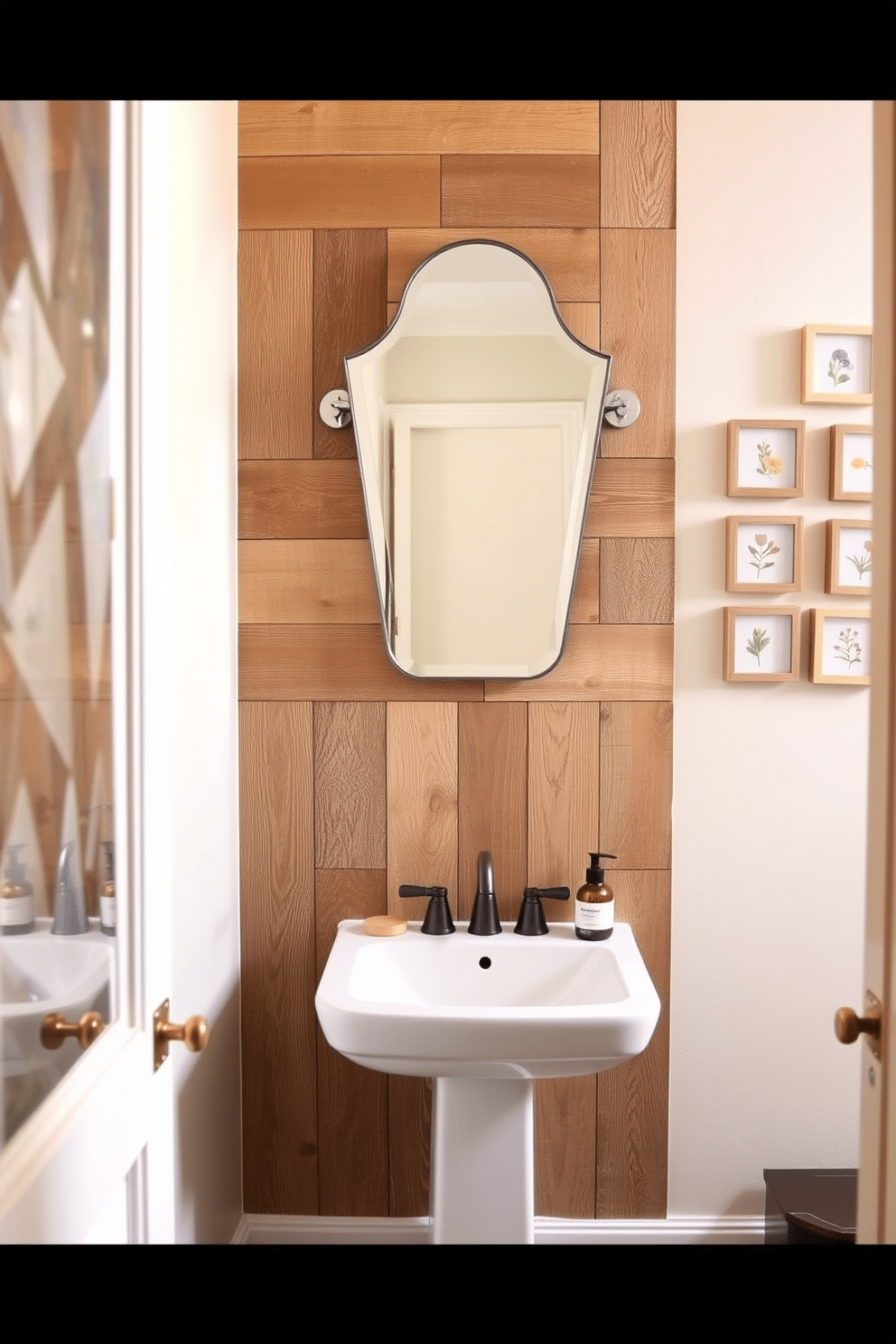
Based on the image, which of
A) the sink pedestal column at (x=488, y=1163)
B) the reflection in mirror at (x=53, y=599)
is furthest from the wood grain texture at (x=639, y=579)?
the reflection in mirror at (x=53, y=599)

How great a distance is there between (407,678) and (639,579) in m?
0.47

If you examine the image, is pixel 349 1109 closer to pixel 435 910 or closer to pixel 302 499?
pixel 435 910

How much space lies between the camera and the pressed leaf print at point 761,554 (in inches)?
69.8

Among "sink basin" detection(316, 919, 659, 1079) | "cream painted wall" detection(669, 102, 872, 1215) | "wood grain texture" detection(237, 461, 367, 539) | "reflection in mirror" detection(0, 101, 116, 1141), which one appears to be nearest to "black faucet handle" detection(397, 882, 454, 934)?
"sink basin" detection(316, 919, 659, 1079)

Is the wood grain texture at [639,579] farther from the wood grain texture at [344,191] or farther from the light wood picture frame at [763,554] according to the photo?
the wood grain texture at [344,191]

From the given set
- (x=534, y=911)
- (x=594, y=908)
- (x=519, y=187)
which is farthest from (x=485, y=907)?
(x=519, y=187)

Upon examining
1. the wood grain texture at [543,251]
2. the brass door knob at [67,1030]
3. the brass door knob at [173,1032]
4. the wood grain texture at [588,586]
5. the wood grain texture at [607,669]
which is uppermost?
the wood grain texture at [543,251]

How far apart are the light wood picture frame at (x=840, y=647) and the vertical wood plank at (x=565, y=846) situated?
43 centimetres

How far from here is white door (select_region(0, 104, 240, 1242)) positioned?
2.66 ft

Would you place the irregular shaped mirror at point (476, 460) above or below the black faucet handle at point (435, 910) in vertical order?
above

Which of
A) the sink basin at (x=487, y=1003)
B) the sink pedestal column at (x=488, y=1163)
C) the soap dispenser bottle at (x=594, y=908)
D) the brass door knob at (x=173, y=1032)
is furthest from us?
the soap dispenser bottle at (x=594, y=908)

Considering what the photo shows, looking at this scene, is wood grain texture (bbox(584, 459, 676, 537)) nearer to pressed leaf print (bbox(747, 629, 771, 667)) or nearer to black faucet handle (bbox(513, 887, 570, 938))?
pressed leaf print (bbox(747, 629, 771, 667))

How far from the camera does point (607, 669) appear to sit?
5.88ft
